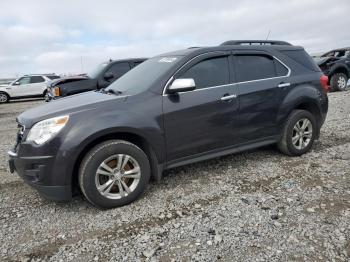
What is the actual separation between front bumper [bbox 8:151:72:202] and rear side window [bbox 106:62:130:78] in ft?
21.7

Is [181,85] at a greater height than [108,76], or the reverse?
[108,76]

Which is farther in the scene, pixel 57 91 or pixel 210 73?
pixel 57 91

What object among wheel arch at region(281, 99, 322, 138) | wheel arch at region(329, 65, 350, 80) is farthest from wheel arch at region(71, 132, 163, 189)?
wheel arch at region(329, 65, 350, 80)

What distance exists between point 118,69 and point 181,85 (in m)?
6.50

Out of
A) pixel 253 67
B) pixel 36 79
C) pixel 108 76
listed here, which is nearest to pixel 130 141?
pixel 253 67

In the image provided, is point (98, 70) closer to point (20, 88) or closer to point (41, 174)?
point (41, 174)

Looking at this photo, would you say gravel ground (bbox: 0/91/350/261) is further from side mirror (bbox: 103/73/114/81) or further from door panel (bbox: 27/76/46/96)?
door panel (bbox: 27/76/46/96)

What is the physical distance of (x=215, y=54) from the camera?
4238mm

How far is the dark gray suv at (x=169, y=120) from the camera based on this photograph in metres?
3.31

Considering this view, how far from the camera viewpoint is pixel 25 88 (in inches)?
720

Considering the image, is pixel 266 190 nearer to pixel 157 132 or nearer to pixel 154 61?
pixel 157 132

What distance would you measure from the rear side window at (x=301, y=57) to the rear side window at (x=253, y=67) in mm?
396

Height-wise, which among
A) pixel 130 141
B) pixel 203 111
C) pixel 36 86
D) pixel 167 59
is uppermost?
pixel 167 59

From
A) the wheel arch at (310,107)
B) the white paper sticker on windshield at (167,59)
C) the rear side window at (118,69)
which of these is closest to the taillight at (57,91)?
the rear side window at (118,69)
